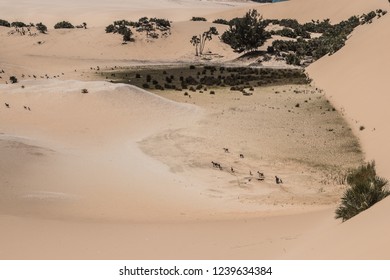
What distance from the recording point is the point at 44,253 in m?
8.27

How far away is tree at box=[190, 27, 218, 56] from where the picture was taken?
69.1 meters

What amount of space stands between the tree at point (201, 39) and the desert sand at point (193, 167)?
110 feet

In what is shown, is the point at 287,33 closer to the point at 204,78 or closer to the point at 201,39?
the point at 201,39

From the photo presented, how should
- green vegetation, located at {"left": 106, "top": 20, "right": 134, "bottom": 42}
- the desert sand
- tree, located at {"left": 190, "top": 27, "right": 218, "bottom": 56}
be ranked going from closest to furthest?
1. the desert sand
2. tree, located at {"left": 190, "top": 27, "right": 218, "bottom": 56}
3. green vegetation, located at {"left": 106, "top": 20, "right": 134, "bottom": 42}

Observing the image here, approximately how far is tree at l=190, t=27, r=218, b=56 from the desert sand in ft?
110

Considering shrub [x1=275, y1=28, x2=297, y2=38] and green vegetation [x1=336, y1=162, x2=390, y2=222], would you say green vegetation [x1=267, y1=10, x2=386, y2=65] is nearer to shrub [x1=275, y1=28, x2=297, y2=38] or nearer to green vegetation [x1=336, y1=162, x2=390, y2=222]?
shrub [x1=275, y1=28, x2=297, y2=38]

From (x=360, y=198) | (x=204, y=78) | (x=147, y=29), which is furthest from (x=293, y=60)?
(x=360, y=198)

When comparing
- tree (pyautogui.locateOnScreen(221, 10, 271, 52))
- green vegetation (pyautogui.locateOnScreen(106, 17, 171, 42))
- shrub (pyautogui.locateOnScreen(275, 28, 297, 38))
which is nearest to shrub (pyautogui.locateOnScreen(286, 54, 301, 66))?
tree (pyautogui.locateOnScreen(221, 10, 271, 52))

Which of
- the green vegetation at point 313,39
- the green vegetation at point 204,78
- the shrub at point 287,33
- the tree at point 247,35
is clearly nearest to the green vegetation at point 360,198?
the green vegetation at point 204,78

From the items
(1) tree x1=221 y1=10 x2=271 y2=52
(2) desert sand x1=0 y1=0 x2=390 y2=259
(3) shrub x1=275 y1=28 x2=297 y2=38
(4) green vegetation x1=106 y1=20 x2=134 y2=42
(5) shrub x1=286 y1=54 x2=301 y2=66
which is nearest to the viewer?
(2) desert sand x1=0 y1=0 x2=390 y2=259

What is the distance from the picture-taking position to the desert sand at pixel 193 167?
28.9 ft

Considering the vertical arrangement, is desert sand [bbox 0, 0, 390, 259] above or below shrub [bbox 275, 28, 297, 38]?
below

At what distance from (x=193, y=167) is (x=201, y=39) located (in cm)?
5899
